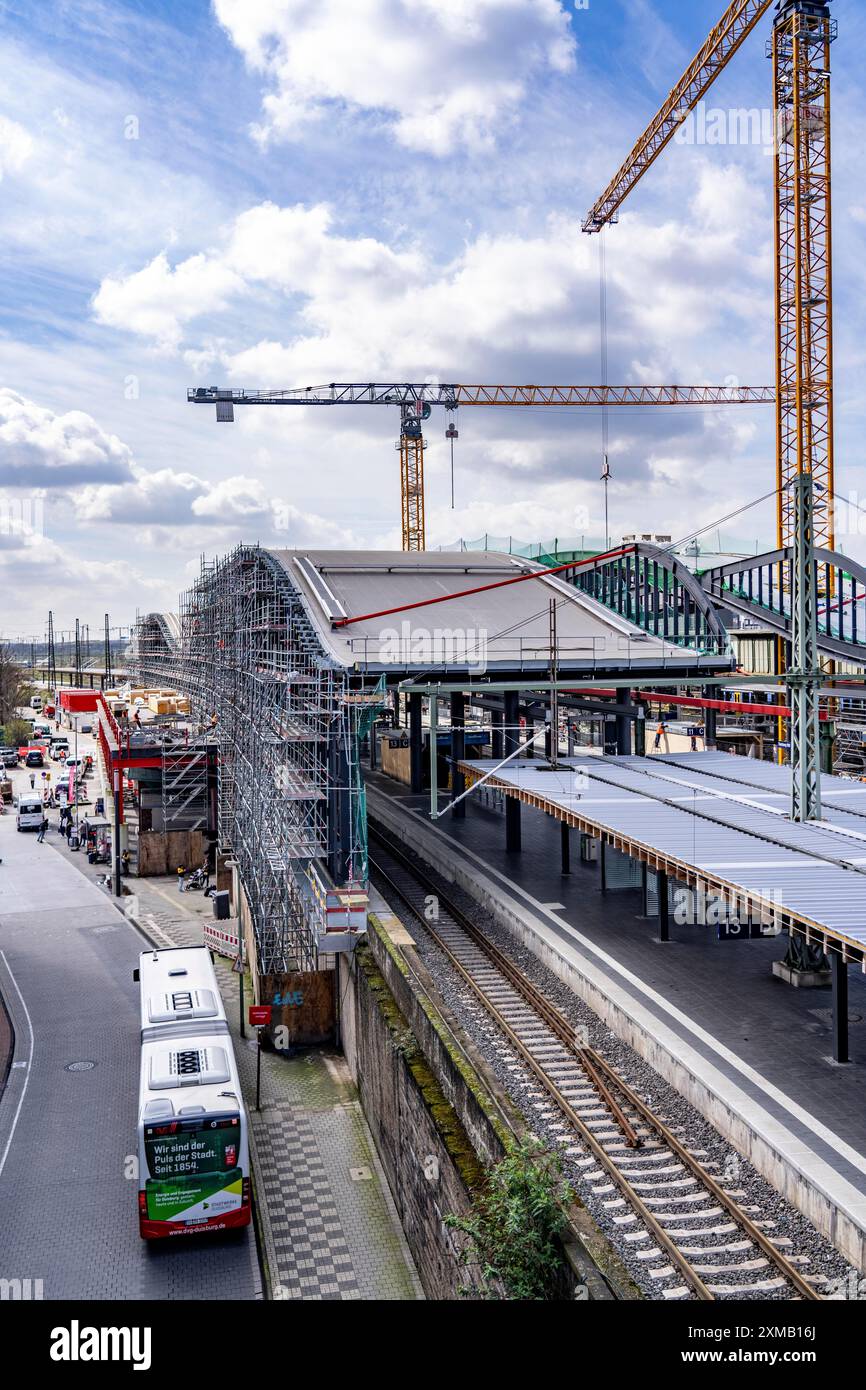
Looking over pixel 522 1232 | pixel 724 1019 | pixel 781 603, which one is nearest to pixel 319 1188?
pixel 724 1019

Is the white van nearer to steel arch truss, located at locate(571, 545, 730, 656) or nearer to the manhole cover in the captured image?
steel arch truss, located at locate(571, 545, 730, 656)

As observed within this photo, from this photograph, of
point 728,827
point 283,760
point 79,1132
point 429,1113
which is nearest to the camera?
point 429,1113

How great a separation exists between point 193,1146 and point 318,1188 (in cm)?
354

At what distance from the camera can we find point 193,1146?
1645 centimetres

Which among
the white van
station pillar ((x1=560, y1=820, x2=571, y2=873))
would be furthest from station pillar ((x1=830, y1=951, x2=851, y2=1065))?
the white van

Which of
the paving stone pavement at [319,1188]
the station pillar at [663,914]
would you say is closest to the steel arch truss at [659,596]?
the station pillar at [663,914]

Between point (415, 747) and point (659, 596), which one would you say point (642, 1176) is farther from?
point (415, 747)

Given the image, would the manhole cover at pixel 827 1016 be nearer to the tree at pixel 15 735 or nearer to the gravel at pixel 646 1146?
the gravel at pixel 646 1146

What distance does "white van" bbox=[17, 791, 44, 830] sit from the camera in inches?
2183

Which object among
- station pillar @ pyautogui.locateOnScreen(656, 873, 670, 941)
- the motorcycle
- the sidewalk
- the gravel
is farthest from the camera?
the motorcycle

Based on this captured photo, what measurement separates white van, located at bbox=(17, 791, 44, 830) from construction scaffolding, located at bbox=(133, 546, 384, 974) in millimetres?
Answer: 13183

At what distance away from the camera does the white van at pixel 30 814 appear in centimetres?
5544

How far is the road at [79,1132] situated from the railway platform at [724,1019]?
7578 millimetres

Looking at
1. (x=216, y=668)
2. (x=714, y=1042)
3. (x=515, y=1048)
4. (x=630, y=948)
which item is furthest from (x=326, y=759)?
(x=216, y=668)
